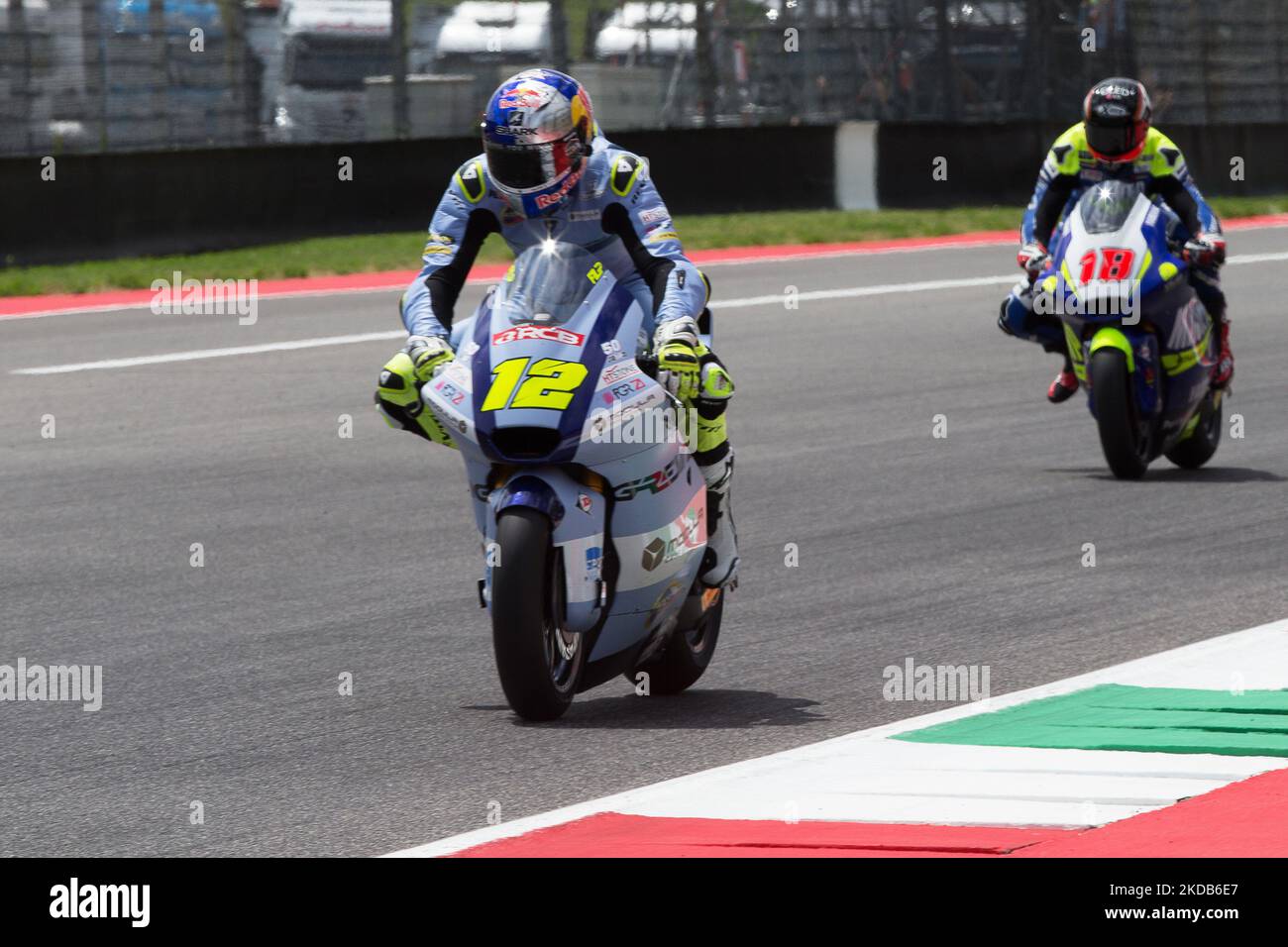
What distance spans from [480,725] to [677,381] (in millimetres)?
1168

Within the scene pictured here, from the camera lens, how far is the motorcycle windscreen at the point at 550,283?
7297mm

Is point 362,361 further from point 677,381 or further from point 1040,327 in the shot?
point 677,381

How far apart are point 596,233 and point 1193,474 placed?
6.28 metres

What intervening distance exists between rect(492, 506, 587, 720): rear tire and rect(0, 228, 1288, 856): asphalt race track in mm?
130

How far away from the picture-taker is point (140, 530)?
11.6m

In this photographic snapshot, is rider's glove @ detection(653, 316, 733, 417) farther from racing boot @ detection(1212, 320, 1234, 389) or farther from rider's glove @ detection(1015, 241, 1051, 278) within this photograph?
racing boot @ detection(1212, 320, 1234, 389)

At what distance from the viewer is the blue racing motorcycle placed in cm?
1259

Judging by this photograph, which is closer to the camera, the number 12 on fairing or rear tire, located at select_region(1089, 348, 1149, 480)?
the number 12 on fairing

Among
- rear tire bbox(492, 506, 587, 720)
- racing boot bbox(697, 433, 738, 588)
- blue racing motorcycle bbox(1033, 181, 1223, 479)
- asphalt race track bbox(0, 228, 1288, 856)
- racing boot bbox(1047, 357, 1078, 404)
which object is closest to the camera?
asphalt race track bbox(0, 228, 1288, 856)

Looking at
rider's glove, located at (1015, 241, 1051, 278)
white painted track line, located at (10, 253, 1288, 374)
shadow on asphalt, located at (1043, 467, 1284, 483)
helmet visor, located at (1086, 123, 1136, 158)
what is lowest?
white painted track line, located at (10, 253, 1288, 374)

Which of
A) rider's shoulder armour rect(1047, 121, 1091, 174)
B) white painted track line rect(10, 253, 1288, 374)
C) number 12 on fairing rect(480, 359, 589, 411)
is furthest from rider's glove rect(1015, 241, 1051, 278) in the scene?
white painted track line rect(10, 253, 1288, 374)

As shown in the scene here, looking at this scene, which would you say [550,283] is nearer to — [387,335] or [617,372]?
[617,372]

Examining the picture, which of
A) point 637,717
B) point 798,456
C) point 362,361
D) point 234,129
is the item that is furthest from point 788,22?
point 637,717

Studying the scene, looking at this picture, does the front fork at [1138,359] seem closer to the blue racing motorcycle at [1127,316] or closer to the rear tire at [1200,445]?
the blue racing motorcycle at [1127,316]
